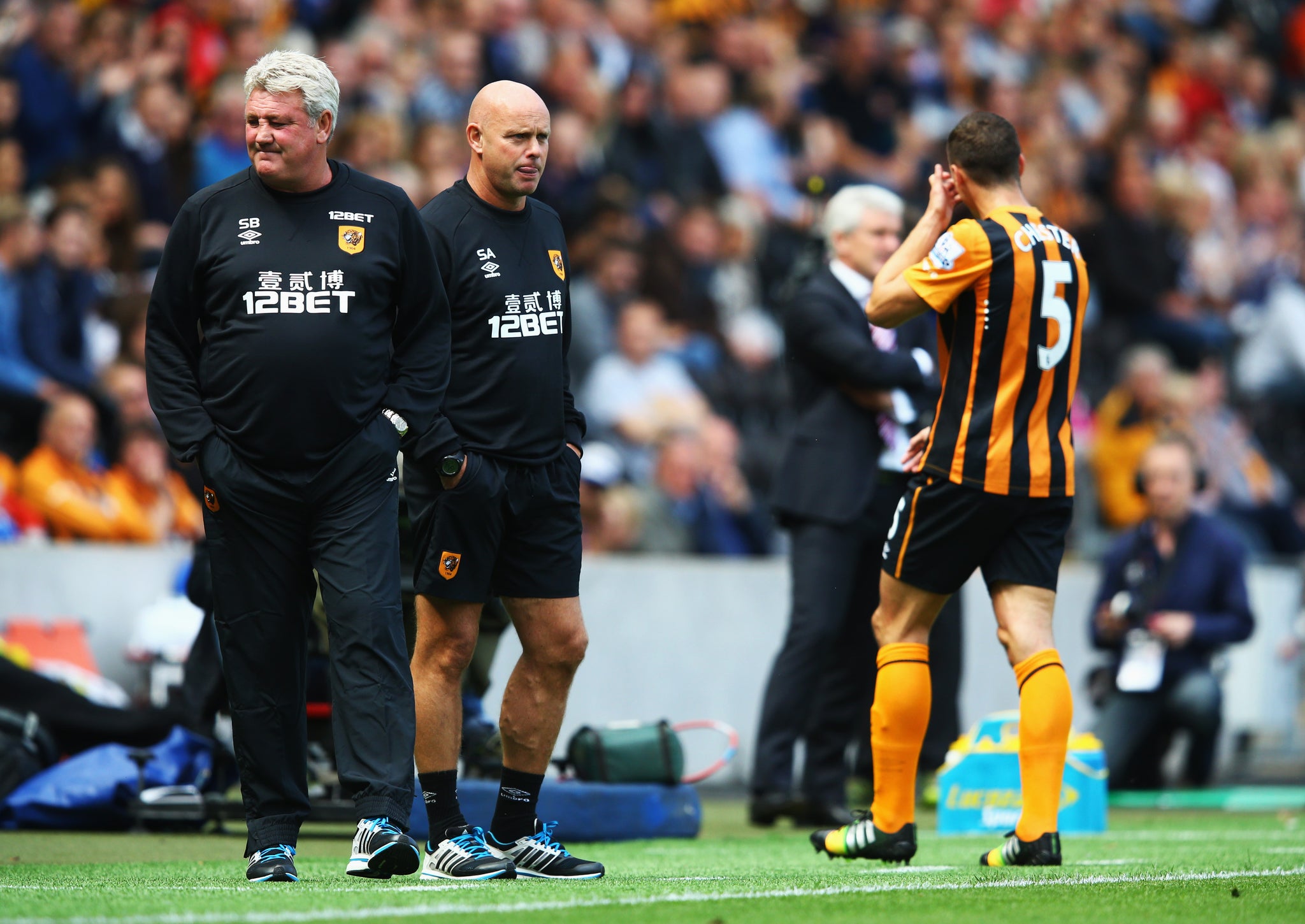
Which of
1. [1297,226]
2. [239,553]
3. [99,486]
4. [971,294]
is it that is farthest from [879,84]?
[239,553]

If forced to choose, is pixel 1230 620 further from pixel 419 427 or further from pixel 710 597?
pixel 419 427

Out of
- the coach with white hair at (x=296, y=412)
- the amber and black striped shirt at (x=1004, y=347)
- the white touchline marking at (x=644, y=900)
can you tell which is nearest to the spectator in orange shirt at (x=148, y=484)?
the coach with white hair at (x=296, y=412)

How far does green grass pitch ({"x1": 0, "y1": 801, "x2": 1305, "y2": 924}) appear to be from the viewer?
14.5 feet

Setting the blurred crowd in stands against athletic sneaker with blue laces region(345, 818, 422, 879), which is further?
the blurred crowd in stands

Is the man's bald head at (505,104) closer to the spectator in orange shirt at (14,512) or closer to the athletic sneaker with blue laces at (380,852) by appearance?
the athletic sneaker with blue laces at (380,852)

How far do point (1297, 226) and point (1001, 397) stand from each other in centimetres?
1395

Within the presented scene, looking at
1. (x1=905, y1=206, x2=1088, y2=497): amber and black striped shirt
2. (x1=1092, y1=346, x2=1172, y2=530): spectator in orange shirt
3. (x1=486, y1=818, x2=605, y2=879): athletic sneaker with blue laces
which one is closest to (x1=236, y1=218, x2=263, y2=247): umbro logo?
(x1=486, y1=818, x2=605, y2=879): athletic sneaker with blue laces

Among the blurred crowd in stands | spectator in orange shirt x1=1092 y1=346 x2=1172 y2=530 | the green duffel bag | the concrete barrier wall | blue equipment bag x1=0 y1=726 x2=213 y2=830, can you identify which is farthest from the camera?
spectator in orange shirt x1=1092 y1=346 x2=1172 y2=530

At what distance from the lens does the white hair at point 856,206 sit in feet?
27.1

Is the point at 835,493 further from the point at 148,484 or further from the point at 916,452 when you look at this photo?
the point at 148,484

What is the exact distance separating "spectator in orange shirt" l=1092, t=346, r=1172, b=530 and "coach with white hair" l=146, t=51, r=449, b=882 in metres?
9.69

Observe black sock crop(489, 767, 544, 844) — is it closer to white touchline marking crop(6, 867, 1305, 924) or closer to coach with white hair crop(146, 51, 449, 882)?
coach with white hair crop(146, 51, 449, 882)

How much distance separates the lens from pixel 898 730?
5.93m

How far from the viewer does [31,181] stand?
11.8 meters
